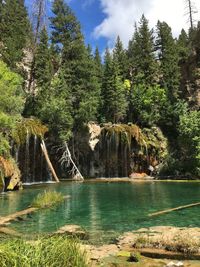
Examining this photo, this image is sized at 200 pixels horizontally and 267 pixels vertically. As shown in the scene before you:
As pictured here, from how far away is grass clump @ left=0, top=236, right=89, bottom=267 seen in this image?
678cm

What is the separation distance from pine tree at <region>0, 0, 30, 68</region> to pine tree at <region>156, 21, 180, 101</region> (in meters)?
25.1

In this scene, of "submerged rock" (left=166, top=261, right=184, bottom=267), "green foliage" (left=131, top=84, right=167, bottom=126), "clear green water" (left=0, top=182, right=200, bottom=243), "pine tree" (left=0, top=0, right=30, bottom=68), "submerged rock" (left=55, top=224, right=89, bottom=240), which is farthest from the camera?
"green foliage" (left=131, top=84, right=167, bottom=126)

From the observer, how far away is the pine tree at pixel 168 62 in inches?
2399

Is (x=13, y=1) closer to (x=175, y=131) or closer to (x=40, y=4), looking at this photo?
(x=40, y=4)

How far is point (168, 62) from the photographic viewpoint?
63781 mm

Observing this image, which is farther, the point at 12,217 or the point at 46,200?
the point at 46,200

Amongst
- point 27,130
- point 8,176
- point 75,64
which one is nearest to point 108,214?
point 8,176

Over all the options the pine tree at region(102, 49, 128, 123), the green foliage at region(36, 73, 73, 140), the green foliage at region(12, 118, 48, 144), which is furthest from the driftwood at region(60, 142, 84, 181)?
the pine tree at region(102, 49, 128, 123)

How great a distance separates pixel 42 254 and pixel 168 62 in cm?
6008

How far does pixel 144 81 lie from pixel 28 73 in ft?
70.0

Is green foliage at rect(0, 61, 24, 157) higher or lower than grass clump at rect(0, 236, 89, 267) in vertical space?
higher

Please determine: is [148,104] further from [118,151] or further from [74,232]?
[74,232]

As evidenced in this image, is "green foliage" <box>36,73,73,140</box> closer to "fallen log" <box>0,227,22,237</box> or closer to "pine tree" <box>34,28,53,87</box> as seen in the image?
"pine tree" <box>34,28,53,87</box>

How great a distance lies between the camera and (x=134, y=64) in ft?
236
